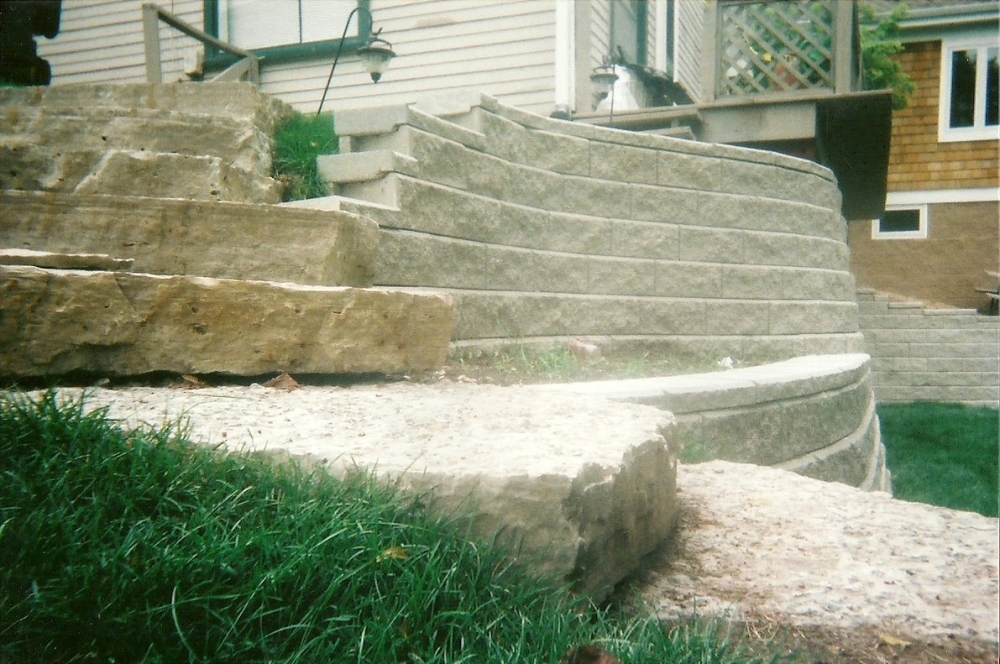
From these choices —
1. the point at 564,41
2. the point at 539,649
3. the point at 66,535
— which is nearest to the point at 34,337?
the point at 66,535

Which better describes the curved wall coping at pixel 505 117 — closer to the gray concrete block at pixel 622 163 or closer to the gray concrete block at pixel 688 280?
the gray concrete block at pixel 622 163

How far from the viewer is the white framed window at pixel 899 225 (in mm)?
12542

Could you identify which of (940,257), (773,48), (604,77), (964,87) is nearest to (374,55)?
(604,77)

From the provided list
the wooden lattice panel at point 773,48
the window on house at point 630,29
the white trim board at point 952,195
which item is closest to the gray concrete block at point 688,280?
the wooden lattice panel at point 773,48

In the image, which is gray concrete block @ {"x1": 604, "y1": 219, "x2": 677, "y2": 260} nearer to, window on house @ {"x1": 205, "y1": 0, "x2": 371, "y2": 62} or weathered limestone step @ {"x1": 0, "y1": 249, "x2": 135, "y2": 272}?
window on house @ {"x1": 205, "y1": 0, "x2": 371, "y2": 62}

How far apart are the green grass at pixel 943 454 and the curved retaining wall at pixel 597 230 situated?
1400 millimetres

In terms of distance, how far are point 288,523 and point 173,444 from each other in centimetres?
42

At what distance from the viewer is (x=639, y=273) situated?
19.9ft

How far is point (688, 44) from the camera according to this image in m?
13.1

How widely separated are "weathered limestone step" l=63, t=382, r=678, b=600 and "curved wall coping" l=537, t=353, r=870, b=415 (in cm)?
89

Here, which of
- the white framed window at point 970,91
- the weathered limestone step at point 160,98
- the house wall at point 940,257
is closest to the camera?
the weathered limestone step at point 160,98

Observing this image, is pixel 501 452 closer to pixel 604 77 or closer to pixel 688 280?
pixel 688 280

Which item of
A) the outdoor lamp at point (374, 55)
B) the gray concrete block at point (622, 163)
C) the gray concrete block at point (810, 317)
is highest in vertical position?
the outdoor lamp at point (374, 55)

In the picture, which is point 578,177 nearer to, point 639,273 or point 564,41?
point 639,273
